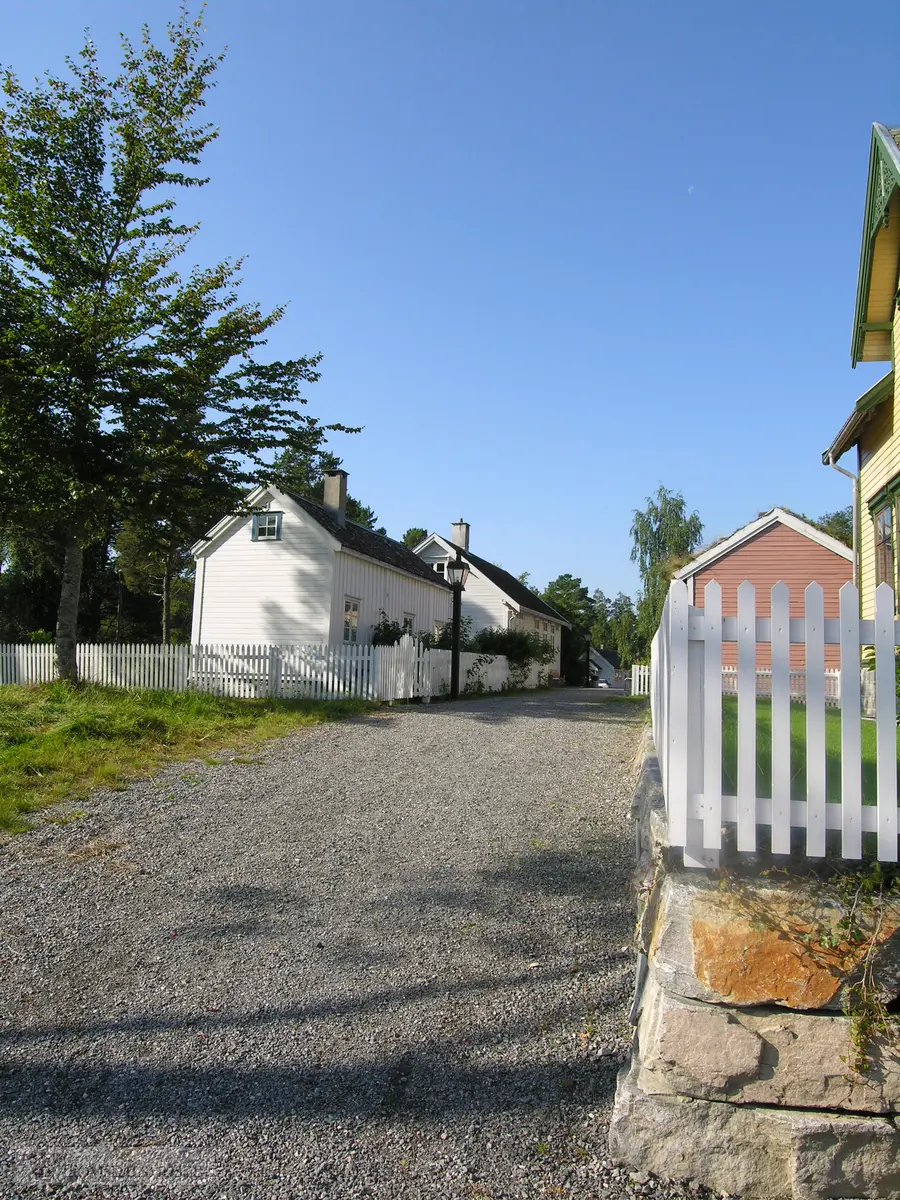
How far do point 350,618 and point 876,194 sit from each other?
17.3 metres

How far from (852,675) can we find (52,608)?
4208 cm

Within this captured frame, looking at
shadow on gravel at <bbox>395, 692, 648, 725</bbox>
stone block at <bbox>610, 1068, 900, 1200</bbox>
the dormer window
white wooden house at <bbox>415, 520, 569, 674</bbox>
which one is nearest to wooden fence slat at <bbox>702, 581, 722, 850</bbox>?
stone block at <bbox>610, 1068, 900, 1200</bbox>

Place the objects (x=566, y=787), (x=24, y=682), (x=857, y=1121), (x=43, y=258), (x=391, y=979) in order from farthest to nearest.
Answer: (x=24, y=682), (x=43, y=258), (x=566, y=787), (x=391, y=979), (x=857, y=1121)

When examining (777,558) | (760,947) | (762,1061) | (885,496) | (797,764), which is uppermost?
(777,558)

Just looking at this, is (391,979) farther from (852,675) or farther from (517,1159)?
(852,675)

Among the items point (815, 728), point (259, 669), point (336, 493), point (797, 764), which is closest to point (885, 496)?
point (797, 764)

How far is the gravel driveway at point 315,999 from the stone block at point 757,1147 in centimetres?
13

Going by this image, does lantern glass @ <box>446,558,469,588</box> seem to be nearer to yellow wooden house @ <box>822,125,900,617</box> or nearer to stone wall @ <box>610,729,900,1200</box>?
yellow wooden house @ <box>822,125,900,617</box>

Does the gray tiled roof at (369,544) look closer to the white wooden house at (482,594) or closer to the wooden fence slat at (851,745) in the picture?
the white wooden house at (482,594)

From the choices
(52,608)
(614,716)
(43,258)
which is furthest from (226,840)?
(52,608)

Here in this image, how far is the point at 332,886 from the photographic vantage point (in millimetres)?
5637

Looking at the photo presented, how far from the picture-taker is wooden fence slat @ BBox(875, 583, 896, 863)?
2941 millimetres

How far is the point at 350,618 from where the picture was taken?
2406 centimetres

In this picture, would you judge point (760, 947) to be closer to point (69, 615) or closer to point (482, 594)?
point (69, 615)
